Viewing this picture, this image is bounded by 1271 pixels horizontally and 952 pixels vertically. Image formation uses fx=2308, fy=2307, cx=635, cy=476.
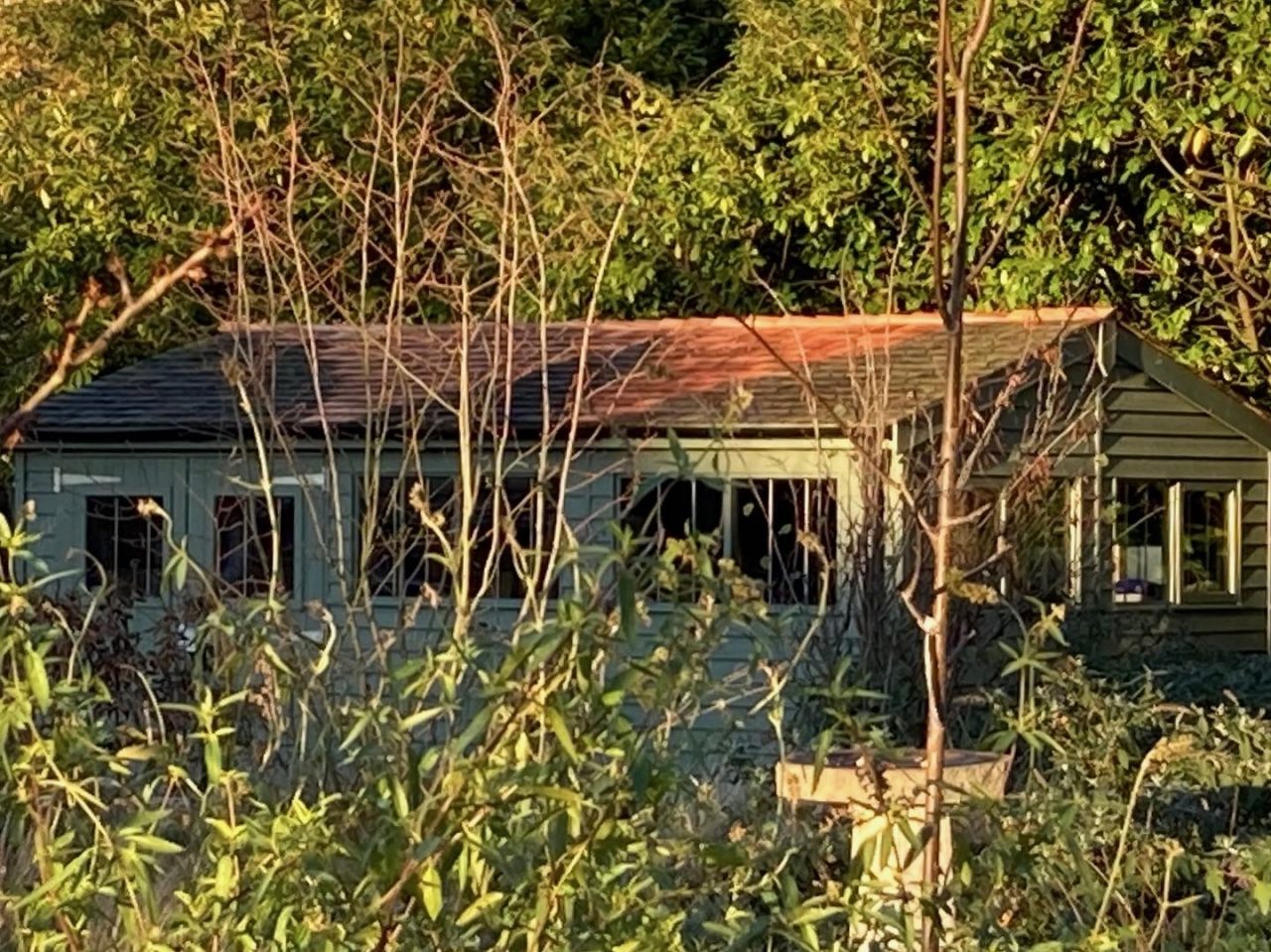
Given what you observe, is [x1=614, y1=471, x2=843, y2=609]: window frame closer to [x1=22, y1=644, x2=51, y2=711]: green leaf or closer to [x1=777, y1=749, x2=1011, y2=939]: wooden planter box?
[x1=777, y1=749, x2=1011, y2=939]: wooden planter box

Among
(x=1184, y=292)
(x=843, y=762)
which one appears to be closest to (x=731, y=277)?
(x=1184, y=292)

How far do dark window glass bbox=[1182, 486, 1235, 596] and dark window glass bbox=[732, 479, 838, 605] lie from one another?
395 centimetres

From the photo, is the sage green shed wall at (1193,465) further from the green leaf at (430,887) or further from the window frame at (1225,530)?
the green leaf at (430,887)

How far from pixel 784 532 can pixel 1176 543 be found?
188 inches

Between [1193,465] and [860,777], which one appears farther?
[1193,465]

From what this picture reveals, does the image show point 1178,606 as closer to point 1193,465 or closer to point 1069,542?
point 1193,465

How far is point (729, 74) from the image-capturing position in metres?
20.9

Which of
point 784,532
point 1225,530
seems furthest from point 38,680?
point 1225,530

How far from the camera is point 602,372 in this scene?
16.6 m

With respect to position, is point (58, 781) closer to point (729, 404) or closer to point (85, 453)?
point (729, 404)

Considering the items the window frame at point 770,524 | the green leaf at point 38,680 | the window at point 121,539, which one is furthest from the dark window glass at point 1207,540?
the green leaf at point 38,680

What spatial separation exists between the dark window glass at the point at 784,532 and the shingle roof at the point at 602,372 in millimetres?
519

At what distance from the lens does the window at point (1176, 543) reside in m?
17.5

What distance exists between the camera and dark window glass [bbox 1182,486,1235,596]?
18.2 meters
